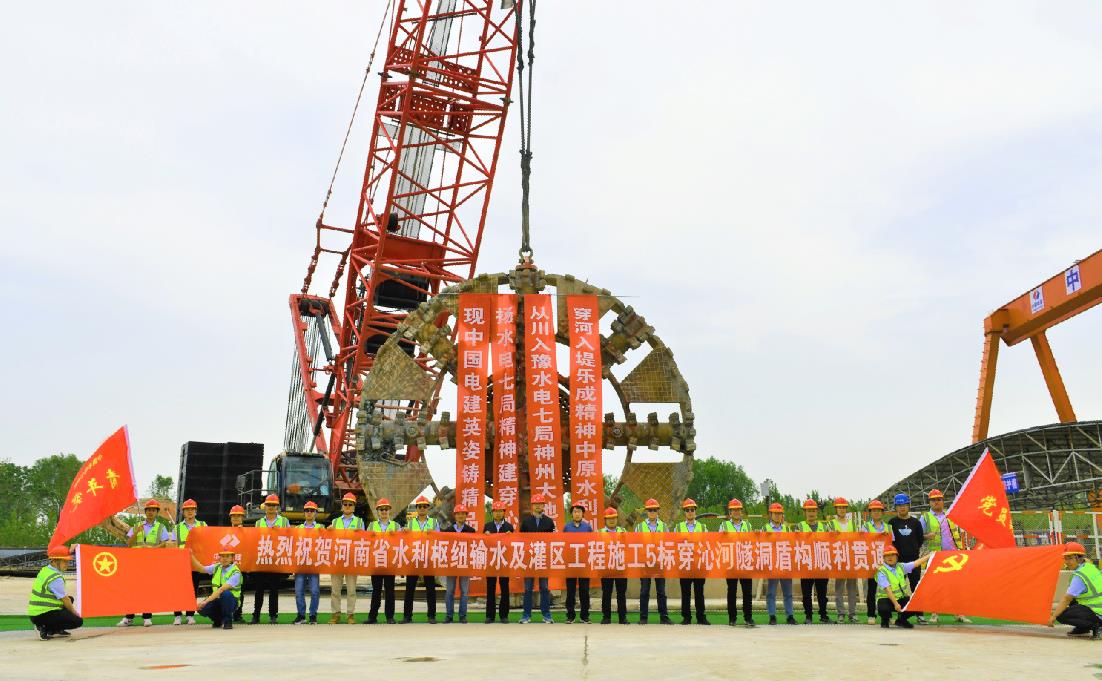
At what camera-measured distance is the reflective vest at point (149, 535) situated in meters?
11.8

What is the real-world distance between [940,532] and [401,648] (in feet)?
24.3

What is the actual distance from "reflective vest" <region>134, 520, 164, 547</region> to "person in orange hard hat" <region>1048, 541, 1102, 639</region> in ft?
34.5

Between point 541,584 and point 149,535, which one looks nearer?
point 149,535

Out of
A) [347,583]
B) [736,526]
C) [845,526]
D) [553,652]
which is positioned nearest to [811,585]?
[845,526]

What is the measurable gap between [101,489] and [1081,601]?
1084cm

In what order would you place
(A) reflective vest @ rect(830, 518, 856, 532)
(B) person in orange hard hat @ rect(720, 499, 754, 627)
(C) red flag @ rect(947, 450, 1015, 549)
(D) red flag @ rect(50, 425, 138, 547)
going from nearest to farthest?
(D) red flag @ rect(50, 425, 138, 547)
(C) red flag @ rect(947, 450, 1015, 549)
(B) person in orange hard hat @ rect(720, 499, 754, 627)
(A) reflective vest @ rect(830, 518, 856, 532)

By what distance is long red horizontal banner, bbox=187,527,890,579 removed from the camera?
11984 millimetres

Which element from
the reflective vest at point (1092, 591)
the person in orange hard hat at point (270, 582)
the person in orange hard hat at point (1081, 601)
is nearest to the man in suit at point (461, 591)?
the person in orange hard hat at point (270, 582)

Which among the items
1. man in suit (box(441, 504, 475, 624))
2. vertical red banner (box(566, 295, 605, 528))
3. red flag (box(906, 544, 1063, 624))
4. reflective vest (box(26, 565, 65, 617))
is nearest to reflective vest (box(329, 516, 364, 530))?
man in suit (box(441, 504, 475, 624))

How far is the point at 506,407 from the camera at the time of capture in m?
16.4

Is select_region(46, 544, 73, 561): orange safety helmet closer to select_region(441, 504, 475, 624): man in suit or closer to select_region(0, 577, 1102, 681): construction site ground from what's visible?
select_region(0, 577, 1102, 681): construction site ground

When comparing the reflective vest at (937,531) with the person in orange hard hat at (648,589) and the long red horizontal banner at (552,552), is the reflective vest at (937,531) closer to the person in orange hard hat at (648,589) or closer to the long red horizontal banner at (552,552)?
the long red horizontal banner at (552,552)

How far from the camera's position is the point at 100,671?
677cm

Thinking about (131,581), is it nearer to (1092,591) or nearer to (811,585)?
(811,585)
